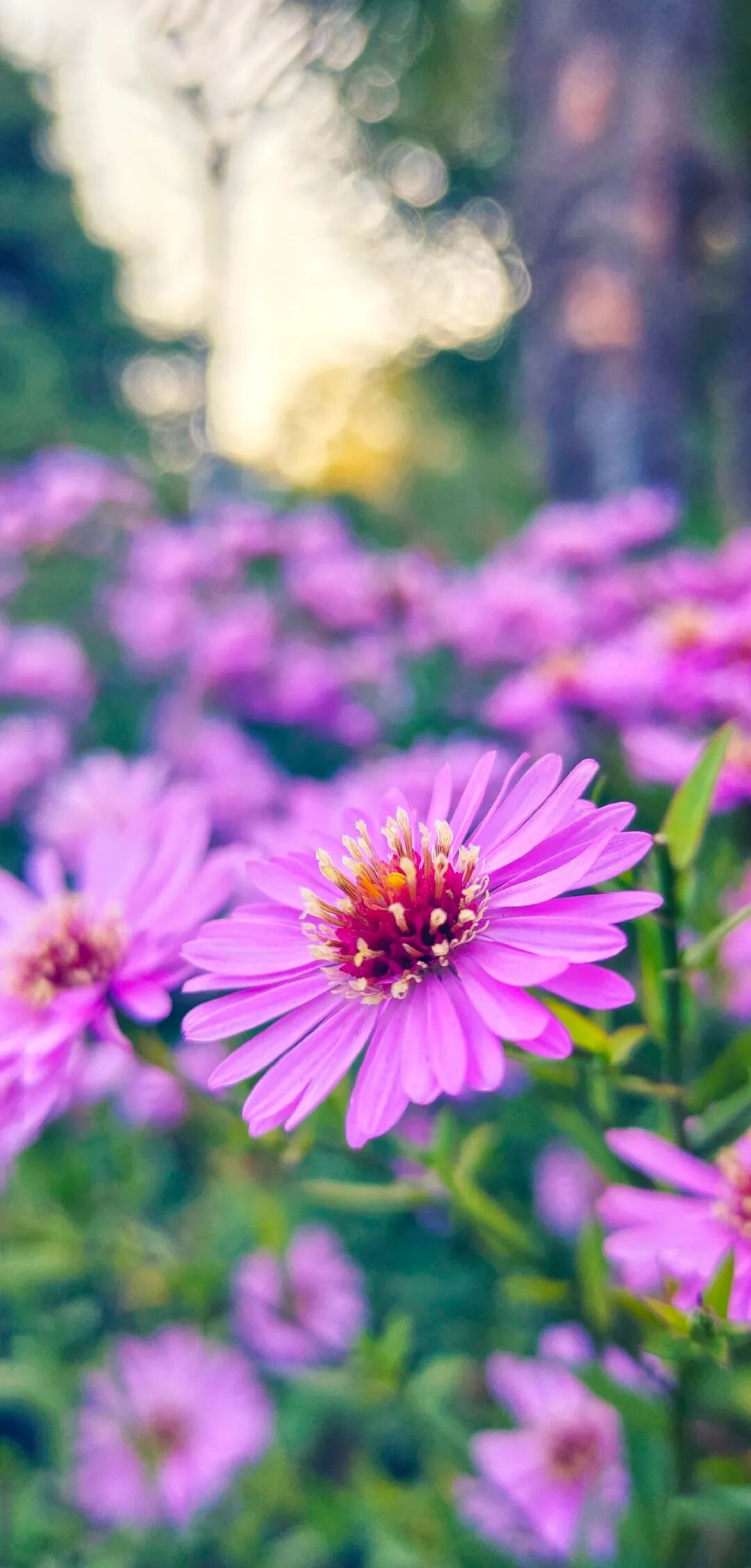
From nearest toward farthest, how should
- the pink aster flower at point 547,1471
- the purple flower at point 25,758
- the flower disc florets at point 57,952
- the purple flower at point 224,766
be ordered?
the flower disc florets at point 57,952
the pink aster flower at point 547,1471
the purple flower at point 224,766
the purple flower at point 25,758

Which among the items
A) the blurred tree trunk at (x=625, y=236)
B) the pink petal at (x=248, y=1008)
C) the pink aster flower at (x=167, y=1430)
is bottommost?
the pink aster flower at (x=167, y=1430)

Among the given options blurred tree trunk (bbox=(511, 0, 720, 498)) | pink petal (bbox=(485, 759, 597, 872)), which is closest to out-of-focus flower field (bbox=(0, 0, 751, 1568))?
pink petal (bbox=(485, 759, 597, 872))

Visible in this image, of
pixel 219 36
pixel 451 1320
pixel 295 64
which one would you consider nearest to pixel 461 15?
pixel 295 64

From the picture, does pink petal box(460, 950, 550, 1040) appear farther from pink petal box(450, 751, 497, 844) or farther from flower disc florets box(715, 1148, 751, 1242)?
flower disc florets box(715, 1148, 751, 1242)

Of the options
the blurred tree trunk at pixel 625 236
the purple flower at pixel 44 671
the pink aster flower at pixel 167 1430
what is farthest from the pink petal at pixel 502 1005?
the blurred tree trunk at pixel 625 236

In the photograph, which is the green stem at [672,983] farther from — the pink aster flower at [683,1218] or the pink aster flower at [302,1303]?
the pink aster flower at [302,1303]

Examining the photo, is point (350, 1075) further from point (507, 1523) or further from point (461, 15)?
point (461, 15)
